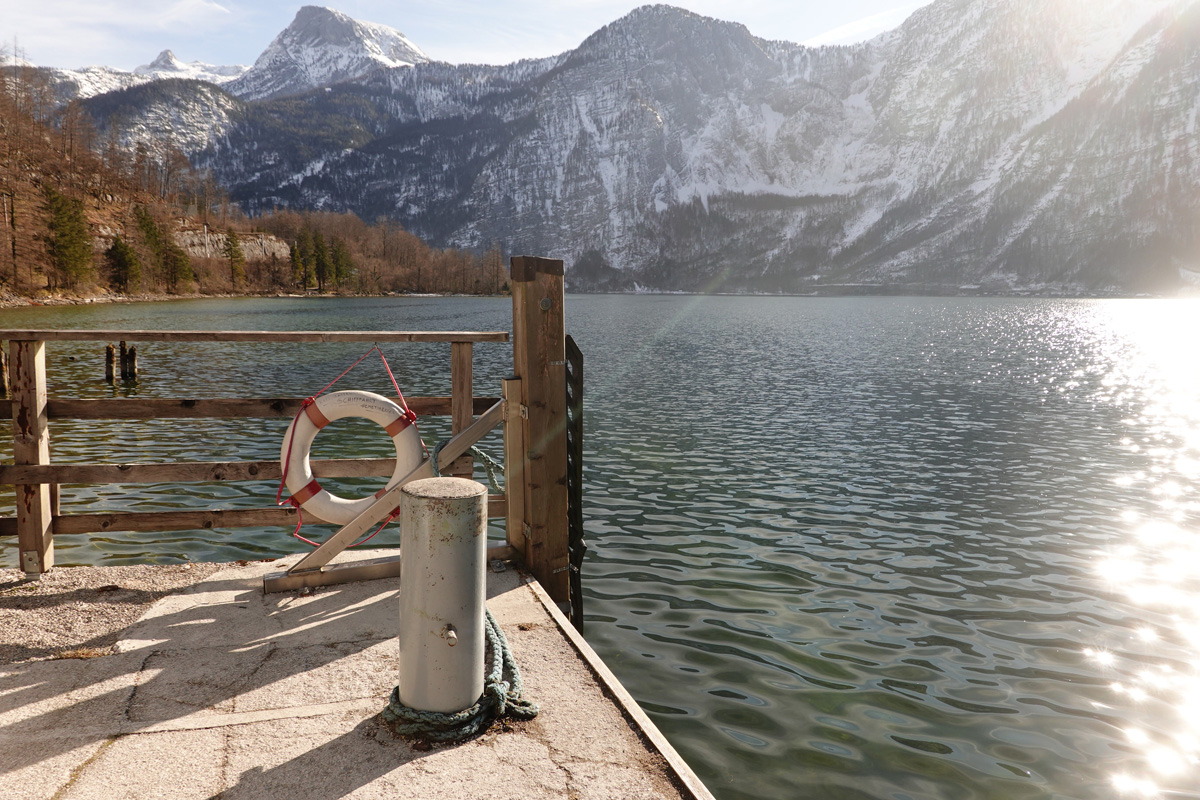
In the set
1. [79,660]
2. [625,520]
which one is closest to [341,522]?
[79,660]

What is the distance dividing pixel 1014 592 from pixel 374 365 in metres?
29.0

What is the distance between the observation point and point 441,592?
3406 mm

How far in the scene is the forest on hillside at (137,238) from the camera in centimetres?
7750

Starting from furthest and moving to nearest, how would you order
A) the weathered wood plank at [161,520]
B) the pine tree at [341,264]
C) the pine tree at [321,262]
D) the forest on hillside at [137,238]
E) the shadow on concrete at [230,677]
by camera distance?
1. the pine tree at [341,264]
2. the pine tree at [321,262]
3. the forest on hillside at [137,238]
4. the weathered wood plank at [161,520]
5. the shadow on concrete at [230,677]

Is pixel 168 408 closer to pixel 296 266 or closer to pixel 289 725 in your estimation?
pixel 289 725

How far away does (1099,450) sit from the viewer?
16.7 metres

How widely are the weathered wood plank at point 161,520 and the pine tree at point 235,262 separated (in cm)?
13150

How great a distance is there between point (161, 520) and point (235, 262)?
5283 inches

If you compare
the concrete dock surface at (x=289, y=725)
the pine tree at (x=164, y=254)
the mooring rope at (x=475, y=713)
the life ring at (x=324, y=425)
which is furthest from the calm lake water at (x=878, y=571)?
the pine tree at (x=164, y=254)

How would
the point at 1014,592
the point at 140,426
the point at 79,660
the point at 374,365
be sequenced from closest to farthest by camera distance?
the point at 79,660 → the point at 1014,592 → the point at 140,426 → the point at 374,365

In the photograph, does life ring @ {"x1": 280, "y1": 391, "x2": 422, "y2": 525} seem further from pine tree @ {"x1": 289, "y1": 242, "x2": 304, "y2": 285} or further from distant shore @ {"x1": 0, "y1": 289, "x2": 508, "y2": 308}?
pine tree @ {"x1": 289, "y1": 242, "x2": 304, "y2": 285}

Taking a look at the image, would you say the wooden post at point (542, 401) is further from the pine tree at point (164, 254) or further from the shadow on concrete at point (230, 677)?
the pine tree at point (164, 254)

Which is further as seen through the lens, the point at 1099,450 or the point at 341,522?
the point at 1099,450

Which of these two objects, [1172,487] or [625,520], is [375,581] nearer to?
[625,520]
